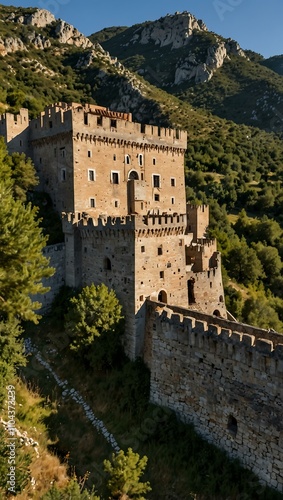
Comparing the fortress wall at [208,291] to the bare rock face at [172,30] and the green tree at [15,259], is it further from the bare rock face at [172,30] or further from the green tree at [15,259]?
the bare rock face at [172,30]

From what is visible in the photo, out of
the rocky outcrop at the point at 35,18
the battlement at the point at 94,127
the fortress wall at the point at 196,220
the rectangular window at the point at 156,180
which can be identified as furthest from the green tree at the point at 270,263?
the rocky outcrop at the point at 35,18

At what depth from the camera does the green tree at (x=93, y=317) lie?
1944cm

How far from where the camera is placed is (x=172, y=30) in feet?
380

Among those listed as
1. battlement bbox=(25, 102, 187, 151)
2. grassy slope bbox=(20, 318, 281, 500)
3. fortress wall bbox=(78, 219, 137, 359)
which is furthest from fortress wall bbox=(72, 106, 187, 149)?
grassy slope bbox=(20, 318, 281, 500)

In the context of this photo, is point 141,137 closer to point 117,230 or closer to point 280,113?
point 117,230

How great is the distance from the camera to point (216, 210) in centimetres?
5478

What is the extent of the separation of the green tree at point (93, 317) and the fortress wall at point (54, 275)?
4083 mm

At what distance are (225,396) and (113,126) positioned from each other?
1956 centimetres

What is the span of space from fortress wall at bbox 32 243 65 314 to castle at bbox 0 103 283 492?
8 centimetres

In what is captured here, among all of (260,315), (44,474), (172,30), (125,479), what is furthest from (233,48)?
(44,474)

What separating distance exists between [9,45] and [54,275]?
67075mm

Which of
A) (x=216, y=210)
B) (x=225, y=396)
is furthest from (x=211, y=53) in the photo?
(x=225, y=396)

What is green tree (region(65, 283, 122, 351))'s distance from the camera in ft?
63.8

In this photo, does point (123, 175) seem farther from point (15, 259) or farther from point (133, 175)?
point (15, 259)
